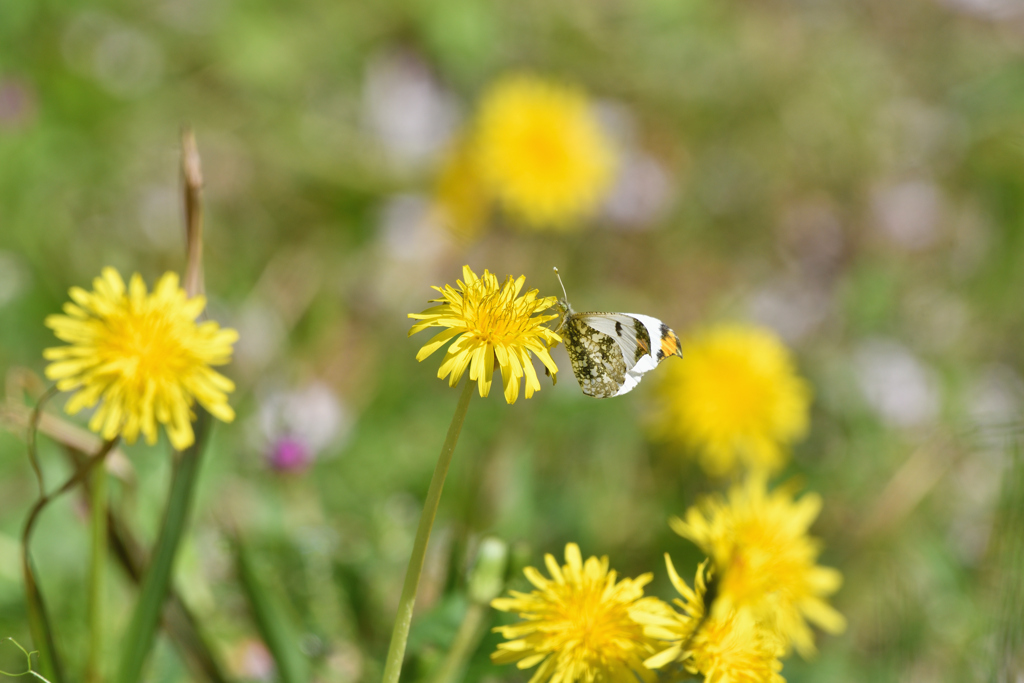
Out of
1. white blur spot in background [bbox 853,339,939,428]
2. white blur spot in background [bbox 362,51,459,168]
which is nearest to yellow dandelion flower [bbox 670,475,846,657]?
white blur spot in background [bbox 853,339,939,428]

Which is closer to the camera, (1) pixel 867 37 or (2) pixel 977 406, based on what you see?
(2) pixel 977 406

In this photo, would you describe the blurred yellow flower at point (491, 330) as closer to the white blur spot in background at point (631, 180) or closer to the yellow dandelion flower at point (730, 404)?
the yellow dandelion flower at point (730, 404)

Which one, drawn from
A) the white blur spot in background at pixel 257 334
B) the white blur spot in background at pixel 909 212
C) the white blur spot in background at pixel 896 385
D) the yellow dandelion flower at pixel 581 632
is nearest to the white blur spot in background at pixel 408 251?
the white blur spot in background at pixel 257 334

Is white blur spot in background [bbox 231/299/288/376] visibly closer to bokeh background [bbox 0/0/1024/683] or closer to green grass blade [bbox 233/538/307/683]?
bokeh background [bbox 0/0/1024/683]

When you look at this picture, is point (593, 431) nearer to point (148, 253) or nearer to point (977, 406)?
point (977, 406)

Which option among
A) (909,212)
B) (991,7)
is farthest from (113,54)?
(991,7)

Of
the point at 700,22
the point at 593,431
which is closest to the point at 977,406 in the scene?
the point at 593,431

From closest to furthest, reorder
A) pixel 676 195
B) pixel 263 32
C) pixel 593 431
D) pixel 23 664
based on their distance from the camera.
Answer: pixel 23 664 → pixel 593 431 → pixel 263 32 → pixel 676 195
